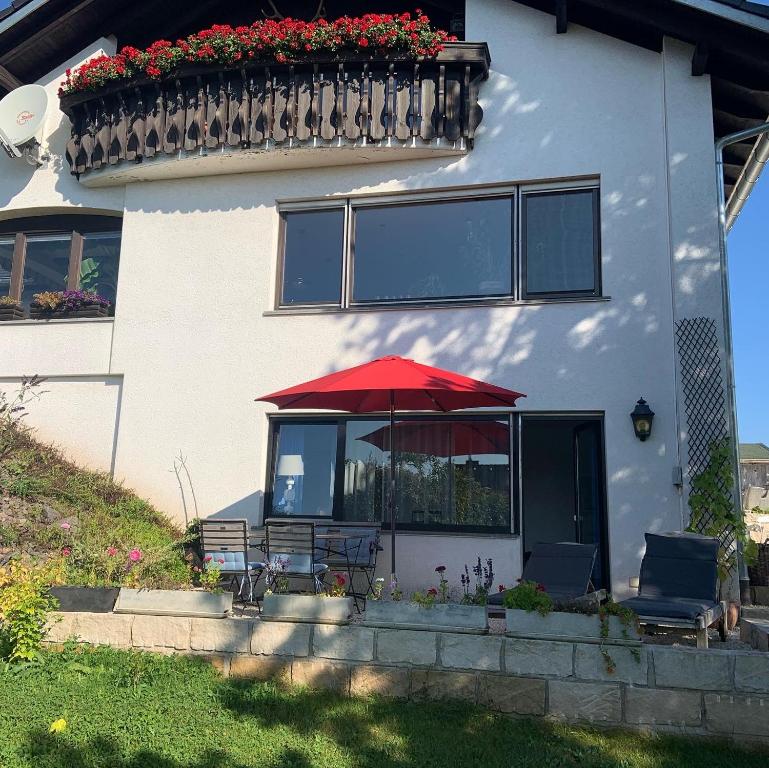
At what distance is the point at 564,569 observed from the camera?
6.96 meters

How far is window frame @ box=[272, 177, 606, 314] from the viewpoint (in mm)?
9047

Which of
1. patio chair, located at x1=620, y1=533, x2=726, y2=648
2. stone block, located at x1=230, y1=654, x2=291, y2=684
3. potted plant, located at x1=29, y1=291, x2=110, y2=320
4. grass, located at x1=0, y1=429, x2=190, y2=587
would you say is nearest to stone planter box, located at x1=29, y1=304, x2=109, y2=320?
potted plant, located at x1=29, y1=291, x2=110, y2=320

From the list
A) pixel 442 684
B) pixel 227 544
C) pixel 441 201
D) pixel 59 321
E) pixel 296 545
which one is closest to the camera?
pixel 442 684

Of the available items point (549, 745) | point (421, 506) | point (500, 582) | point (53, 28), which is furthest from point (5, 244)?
point (549, 745)

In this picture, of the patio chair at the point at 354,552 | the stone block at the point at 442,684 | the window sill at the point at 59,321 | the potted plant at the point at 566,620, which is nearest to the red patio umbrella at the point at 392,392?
the patio chair at the point at 354,552

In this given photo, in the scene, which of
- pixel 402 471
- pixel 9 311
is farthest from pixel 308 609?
pixel 9 311

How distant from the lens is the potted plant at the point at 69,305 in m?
10.7

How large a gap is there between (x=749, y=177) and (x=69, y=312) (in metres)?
A: 9.44

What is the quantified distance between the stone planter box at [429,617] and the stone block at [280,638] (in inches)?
19.0

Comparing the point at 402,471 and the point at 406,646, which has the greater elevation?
the point at 402,471

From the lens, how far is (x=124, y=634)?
6012mm

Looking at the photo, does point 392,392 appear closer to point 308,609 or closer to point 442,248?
point 308,609

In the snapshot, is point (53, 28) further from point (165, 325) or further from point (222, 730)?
point (222, 730)

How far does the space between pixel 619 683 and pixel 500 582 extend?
3.52 meters
